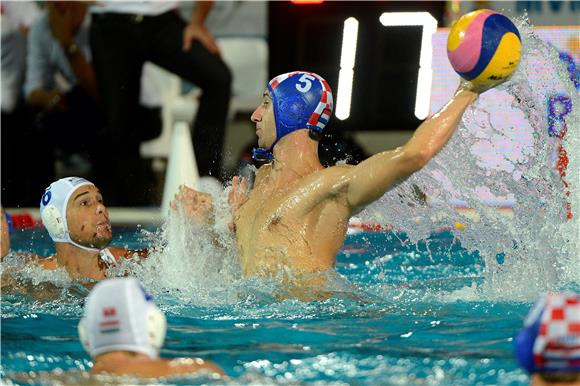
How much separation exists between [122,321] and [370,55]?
5743 millimetres

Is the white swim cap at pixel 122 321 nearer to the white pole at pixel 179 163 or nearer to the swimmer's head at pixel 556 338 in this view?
the swimmer's head at pixel 556 338

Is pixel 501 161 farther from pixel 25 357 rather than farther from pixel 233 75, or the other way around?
pixel 25 357

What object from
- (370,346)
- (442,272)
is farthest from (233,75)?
(370,346)

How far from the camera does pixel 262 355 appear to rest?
11.5ft

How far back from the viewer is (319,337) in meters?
3.69

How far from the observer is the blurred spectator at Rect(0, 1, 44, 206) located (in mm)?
8477

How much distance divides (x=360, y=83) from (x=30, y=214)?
281 centimetres

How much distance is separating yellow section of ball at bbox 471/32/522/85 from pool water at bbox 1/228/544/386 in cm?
91

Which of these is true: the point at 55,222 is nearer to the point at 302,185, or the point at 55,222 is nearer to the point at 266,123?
the point at 266,123

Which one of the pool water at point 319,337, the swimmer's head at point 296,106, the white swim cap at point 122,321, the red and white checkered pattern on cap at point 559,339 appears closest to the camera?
the red and white checkered pattern on cap at point 559,339

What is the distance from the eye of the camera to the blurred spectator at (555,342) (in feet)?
7.35

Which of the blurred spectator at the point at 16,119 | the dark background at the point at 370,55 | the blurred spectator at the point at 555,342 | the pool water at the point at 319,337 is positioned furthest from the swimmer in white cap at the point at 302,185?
the blurred spectator at the point at 16,119

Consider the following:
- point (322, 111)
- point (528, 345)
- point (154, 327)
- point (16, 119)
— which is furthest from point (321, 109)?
point (16, 119)

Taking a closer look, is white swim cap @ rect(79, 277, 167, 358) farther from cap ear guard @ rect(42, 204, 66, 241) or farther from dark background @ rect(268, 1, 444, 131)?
dark background @ rect(268, 1, 444, 131)
